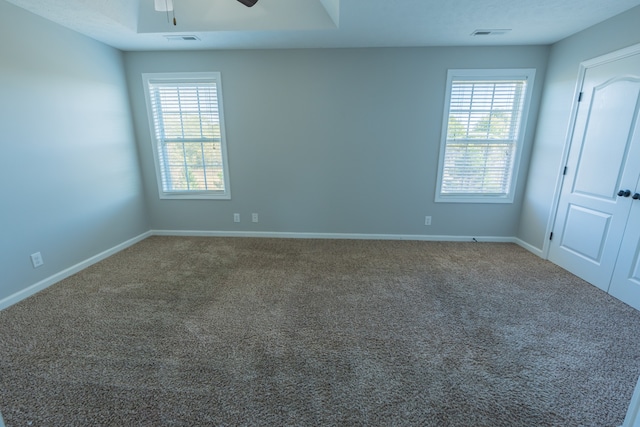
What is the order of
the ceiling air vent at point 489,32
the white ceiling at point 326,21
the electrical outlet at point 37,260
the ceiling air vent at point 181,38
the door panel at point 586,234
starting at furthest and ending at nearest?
the ceiling air vent at point 181,38 < the ceiling air vent at point 489,32 < the door panel at point 586,234 < the electrical outlet at point 37,260 < the white ceiling at point 326,21

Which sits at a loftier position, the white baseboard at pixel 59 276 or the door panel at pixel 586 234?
the door panel at pixel 586 234

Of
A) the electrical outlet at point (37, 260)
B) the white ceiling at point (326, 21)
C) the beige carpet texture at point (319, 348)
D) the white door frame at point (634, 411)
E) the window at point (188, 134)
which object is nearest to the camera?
the white door frame at point (634, 411)

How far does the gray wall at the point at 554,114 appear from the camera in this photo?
2606mm

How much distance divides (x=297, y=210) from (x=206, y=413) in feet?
9.30

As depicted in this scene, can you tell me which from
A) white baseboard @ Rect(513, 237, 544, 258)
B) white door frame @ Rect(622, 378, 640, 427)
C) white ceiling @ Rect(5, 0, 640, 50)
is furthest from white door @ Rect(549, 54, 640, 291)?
white door frame @ Rect(622, 378, 640, 427)

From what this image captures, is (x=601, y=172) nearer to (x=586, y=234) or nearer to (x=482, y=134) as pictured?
(x=586, y=234)

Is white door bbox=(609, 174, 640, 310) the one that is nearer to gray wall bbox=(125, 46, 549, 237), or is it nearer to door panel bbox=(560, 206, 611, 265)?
door panel bbox=(560, 206, 611, 265)

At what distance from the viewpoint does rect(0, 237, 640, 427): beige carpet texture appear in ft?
4.85

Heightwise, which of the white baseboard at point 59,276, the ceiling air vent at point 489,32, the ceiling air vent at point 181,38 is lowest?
the white baseboard at point 59,276

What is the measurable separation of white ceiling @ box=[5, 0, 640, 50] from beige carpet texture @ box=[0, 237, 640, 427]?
2559 millimetres

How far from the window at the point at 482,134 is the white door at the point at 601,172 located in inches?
26.8

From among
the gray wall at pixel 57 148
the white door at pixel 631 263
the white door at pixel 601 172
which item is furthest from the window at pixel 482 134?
the gray wall at pixel 57 148

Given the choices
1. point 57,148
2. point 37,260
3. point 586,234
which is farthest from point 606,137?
point 37,260

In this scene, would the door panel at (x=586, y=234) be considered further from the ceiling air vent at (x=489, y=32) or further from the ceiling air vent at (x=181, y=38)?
the ceiling air vent at (x=181, y=38)
